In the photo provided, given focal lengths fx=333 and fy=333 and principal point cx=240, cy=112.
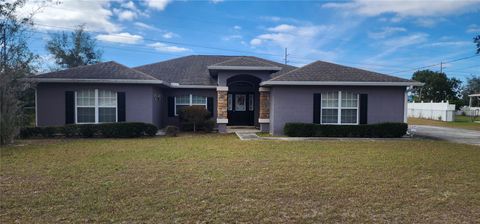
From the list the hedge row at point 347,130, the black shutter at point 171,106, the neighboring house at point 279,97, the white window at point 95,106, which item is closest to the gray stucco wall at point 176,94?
the black shutter at point 171,106

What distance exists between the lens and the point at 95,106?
16.2 m

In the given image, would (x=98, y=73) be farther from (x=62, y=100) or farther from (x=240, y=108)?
(x=240, y=108)

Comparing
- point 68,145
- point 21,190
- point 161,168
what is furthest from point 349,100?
point 21,190

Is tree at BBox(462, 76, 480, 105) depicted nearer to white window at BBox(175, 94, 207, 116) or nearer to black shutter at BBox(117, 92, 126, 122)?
white window at BBox(175, 94, 207, 116)

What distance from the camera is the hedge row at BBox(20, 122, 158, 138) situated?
1483 centimetres

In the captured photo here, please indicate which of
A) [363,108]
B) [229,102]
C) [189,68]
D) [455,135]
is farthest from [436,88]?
[189,68]

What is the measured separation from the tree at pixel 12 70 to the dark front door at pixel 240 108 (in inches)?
448

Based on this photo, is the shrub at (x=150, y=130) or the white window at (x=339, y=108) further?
the white window at (x=339, y=108)

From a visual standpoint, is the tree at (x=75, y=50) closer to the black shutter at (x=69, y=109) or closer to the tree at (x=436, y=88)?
the black shutter at (x=69, y=109)

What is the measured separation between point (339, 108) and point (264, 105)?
4.19m

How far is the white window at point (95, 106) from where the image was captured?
16188mm

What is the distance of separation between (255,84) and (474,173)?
1454 centimetres

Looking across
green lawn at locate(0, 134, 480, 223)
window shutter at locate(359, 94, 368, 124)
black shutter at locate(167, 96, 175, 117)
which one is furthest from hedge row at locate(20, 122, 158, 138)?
window shutter at locate(359, 94, 368, 124)

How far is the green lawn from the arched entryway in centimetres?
1112
